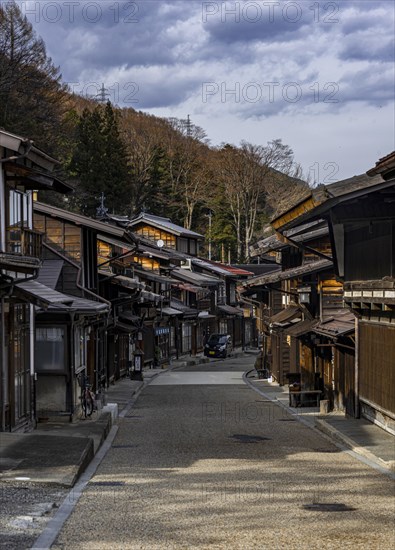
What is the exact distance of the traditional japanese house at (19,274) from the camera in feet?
57.8

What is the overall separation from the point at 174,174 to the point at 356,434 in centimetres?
7523

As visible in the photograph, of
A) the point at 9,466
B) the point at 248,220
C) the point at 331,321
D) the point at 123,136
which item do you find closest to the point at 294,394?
the point at 331,321

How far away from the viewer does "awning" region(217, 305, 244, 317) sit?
76769 mm

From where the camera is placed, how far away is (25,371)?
69.7 ft

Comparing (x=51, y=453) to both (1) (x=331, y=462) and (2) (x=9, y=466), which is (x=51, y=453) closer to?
(2) (x=9, y=466)

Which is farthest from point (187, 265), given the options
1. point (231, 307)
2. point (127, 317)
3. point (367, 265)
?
point (367, 265)

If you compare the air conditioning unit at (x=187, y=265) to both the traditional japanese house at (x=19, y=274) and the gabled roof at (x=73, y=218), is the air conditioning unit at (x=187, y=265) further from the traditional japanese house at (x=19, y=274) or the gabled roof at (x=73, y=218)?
the traditional japanese house at (x=19, y=274)

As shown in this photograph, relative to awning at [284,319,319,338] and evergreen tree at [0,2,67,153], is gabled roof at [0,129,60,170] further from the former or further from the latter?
evergreen tree at [0,2,67,153]

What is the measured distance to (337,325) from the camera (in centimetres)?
2661

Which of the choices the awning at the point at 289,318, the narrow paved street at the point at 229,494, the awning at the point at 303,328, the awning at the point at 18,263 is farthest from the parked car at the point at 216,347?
the awning at the point at 18,263

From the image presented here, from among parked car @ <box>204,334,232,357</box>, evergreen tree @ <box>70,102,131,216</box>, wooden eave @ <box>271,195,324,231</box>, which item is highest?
evergreen tree @ <box>70,102,131,216</box>

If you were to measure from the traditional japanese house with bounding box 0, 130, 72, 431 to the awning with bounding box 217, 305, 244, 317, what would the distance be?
55.2 meters

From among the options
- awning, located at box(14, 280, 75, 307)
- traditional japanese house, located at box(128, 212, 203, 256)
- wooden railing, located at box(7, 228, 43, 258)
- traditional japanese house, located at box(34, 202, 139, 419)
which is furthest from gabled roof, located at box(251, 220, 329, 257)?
traditional japanese house, located at box(128, 212, 203, 256)

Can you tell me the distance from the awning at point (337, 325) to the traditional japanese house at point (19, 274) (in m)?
8.29
